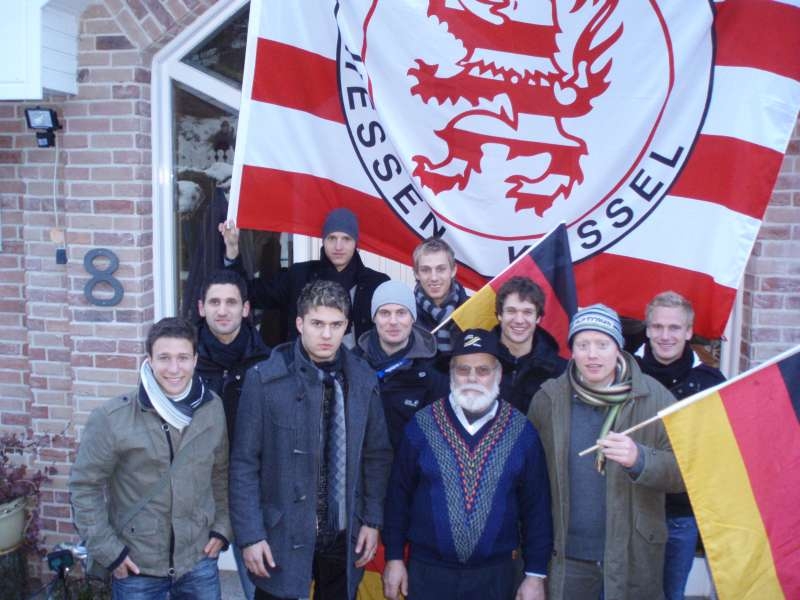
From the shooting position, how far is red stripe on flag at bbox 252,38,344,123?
11.0ft

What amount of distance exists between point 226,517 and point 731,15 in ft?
9.30

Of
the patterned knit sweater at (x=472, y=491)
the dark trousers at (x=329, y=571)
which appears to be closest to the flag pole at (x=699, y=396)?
the patterned knit sweater at (x=472, y=491)

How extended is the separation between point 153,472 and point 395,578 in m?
0.90

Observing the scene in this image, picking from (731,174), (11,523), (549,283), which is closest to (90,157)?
(11,523)

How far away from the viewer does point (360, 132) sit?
3590 mm

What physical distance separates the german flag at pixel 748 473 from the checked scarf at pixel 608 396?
0.25 meters

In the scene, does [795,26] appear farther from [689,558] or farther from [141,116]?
[141,116]

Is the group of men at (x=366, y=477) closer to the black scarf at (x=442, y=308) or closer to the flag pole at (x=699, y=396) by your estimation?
Result: the flag pole at (x=699, y=396)

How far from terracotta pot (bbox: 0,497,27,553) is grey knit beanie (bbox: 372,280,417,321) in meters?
Result: 2.13

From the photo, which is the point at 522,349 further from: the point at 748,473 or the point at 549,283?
the point at 748,473

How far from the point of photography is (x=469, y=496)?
8.64ft

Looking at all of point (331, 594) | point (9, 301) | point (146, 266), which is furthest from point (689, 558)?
point (9, 301)

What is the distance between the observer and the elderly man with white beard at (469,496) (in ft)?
8.65

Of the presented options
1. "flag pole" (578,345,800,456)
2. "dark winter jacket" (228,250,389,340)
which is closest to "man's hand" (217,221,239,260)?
"dark winter jacket" (228,250,389,340)
